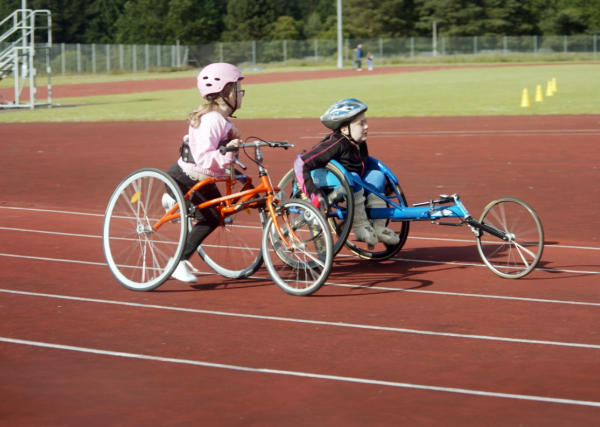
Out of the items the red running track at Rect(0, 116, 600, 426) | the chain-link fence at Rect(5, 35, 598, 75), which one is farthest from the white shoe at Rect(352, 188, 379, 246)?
the chain-link fence at Rect(5, 35, 598, 75)

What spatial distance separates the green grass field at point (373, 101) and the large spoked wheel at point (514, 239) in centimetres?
1795

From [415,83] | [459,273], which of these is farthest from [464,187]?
[415,83]

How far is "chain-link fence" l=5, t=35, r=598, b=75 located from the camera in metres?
76.3

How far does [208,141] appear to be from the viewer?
6945 millimetres

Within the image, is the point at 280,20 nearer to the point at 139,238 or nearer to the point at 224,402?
the point at 139,238

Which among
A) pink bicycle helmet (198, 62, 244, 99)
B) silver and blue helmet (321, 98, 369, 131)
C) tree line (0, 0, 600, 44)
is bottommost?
silver and blue helmet (321, 98, 369, 131)

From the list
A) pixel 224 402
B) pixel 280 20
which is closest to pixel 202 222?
pixel 224 402

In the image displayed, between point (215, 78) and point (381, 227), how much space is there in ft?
6.11

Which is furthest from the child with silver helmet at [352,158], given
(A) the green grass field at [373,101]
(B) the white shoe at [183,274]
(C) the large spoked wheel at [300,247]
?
(A) the green grass field at [373,101]

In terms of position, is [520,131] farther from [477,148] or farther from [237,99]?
[237,99]

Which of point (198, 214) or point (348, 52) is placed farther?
point (348, 52)

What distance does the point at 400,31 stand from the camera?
102 m

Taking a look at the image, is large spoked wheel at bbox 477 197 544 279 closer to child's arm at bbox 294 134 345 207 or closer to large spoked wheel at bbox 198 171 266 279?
child's arm at bbox 294 134 345 207

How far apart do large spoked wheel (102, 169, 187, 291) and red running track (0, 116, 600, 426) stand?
151mm
